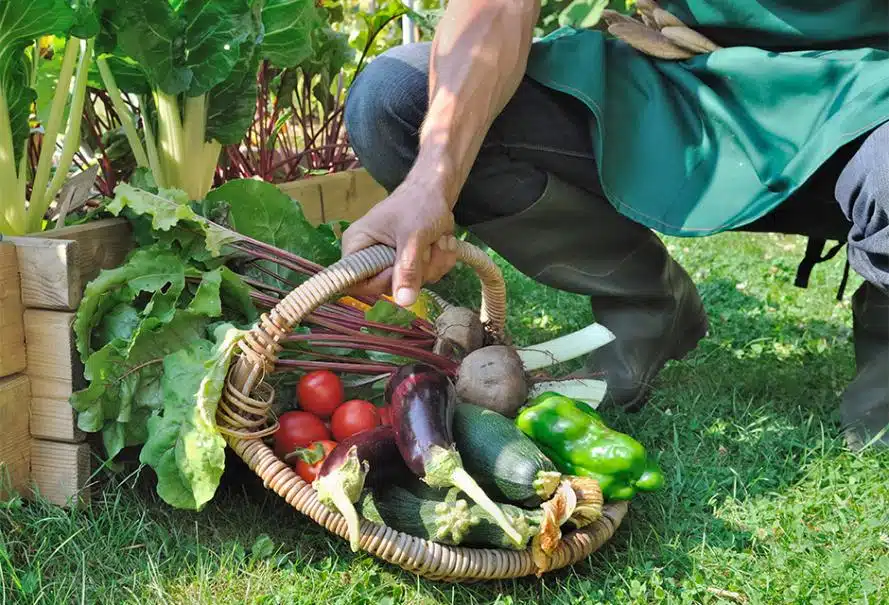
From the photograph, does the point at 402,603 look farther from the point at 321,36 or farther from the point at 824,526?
the point at 321,36

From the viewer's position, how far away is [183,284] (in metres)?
1.96

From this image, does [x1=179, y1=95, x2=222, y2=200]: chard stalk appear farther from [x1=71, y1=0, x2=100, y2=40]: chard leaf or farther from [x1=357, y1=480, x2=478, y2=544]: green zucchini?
[x1=357, y1=480, x2=478, y2=544]: green zucchini

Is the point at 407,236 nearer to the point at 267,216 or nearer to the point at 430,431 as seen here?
the point at 430,431

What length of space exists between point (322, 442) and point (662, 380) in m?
1.22

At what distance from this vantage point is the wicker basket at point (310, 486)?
1583 mm

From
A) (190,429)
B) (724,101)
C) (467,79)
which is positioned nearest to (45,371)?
(190,429)

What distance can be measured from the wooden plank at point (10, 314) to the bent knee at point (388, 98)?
33.5 inches

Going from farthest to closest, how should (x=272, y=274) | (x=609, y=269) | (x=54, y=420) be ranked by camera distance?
1. (x=609, y=269)
2. (x=272, y=274)
3. (x=54, y=420)

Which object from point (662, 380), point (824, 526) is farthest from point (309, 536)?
point (662, 380)

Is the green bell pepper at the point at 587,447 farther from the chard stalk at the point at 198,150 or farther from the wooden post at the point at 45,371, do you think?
the chard stalk at the point at 198,150

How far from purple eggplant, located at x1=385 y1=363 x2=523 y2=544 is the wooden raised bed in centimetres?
67

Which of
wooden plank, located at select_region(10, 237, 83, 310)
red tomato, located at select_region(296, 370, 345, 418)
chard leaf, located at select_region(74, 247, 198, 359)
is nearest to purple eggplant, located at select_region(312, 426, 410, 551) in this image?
red tomato, located at select_region(296, 370, 345, 418)

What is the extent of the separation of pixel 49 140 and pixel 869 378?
211cm

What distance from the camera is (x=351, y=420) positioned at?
1934mm
